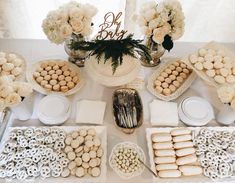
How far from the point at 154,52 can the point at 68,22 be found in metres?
0.37

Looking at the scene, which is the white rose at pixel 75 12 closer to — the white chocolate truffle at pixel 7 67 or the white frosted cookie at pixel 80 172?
the white chocolate truffle at pixel 7 67

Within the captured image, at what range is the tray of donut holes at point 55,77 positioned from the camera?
1123 mm

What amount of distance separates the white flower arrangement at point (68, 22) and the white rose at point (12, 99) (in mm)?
280

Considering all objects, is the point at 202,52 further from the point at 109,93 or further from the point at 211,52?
the point at 109,93

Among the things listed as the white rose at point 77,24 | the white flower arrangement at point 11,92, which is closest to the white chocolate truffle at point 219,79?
the white rose at point 77,24

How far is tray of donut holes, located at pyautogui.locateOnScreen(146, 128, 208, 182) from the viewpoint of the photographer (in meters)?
0.94

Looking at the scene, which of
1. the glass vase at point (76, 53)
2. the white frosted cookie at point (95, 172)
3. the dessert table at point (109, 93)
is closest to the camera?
the white frosted cookie at point (95, 172)

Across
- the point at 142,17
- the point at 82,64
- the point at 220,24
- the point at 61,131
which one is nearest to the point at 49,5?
the point at 82,64

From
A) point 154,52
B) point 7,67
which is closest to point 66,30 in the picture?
point 7,67

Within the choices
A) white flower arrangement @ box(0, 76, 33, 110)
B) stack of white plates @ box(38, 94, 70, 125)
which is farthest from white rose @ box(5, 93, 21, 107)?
stack of white plates @ box(38, 94, 70, 125)

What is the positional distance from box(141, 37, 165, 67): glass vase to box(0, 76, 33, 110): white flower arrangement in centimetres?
50

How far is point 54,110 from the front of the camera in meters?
1.07

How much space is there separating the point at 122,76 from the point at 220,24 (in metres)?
1.06

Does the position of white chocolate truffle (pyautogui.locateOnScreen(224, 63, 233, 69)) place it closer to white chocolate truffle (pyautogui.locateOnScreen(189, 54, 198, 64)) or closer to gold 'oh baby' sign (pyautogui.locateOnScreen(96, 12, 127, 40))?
white chocolate truffle (pyautogui.locateOnScreen(189, 54, 198, 64))
